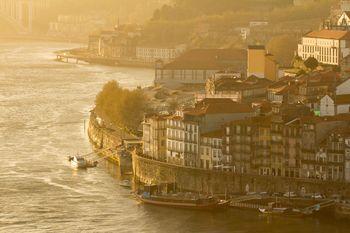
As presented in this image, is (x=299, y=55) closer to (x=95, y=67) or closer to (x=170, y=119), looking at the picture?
(x=170, y=119)

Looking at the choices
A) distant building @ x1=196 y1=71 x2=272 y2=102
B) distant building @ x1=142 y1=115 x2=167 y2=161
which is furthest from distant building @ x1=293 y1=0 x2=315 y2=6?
distant building @ x1=142 y1=115 x2=167 y2=161

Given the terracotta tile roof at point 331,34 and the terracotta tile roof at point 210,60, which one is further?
the terracotta tile roof at point 210,60

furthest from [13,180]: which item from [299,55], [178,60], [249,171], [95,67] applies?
[95,67]

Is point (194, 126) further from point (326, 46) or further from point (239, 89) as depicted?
point (326, 46)

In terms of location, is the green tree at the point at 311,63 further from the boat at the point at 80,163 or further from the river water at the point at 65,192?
the boat at the point at 80,163

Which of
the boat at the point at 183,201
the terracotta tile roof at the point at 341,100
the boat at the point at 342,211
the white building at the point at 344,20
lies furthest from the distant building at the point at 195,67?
the boat at the point at 342,211

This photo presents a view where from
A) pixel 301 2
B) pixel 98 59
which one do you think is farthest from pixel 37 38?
pixel 301 2

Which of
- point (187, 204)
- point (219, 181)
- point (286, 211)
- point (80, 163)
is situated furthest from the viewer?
point (80, 163)
